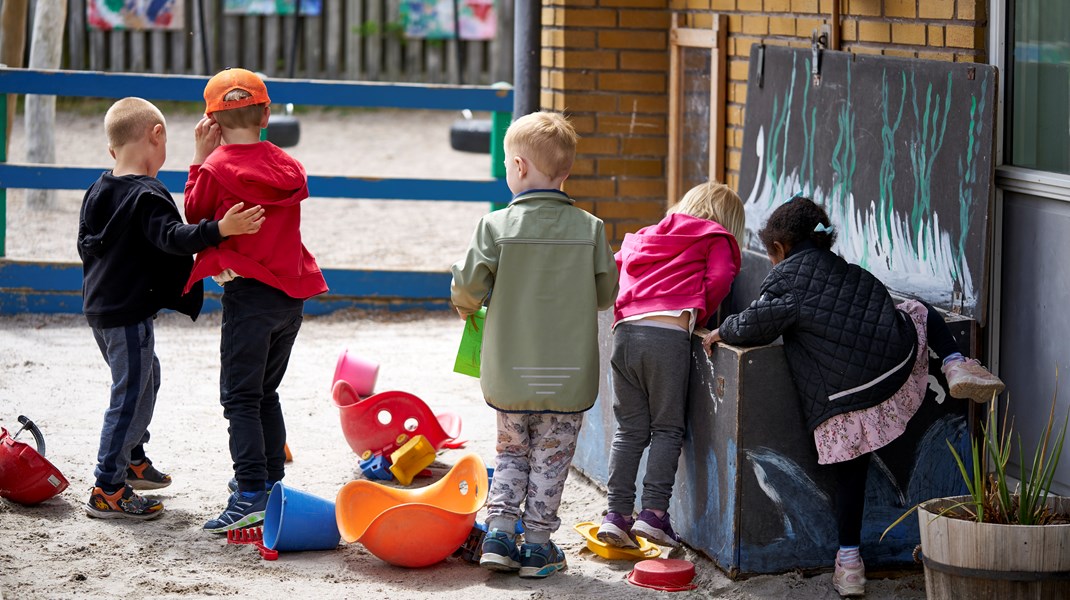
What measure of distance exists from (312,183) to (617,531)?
175 inches

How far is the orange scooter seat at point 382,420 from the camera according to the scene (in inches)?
200

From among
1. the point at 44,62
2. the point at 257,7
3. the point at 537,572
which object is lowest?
the point at 537,572

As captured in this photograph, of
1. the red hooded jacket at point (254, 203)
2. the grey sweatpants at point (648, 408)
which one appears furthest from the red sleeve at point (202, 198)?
the grey sweatpants at point (648, 408)

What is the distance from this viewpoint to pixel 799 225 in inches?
152

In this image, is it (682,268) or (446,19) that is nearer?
(682,268)

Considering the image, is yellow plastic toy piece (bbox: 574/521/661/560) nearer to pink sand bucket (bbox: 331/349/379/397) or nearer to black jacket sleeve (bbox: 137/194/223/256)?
black jacket sleeve (bbox: 137/194/223/256)

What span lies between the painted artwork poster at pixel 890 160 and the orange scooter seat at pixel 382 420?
4.94 ft

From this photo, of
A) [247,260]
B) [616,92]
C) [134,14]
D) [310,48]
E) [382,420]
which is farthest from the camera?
[310,48]

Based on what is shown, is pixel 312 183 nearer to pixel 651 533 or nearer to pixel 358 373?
pixel 358 373

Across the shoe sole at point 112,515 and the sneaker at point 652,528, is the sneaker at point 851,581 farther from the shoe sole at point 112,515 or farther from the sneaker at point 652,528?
the shoe sole at point 112,515

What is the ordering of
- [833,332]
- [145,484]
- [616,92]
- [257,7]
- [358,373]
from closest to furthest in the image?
[833,332]
[145,484]
[358,373]
[616,92]
[257,7]

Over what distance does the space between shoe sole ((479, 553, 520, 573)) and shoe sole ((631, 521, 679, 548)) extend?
14.8 inches

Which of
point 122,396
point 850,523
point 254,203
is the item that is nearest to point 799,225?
point 850,523

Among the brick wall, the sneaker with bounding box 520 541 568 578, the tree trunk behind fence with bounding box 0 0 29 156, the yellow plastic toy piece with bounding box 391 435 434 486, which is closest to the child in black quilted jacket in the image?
the sneaker with bounding box 520 541 568 578
